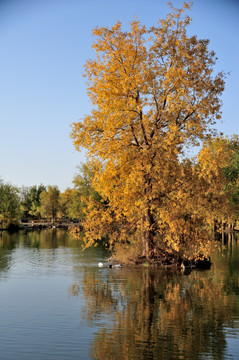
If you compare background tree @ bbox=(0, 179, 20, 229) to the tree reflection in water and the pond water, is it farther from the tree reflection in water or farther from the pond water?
the tree reflection in water

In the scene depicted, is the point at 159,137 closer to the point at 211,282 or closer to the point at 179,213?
the point at 179,213

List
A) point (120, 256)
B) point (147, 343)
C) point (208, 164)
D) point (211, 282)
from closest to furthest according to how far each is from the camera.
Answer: point (147, 343) → point (211, 282) → point (208, 164) → point (120, 256)

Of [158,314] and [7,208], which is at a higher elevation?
[7,208]

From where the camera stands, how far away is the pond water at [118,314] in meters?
13.1

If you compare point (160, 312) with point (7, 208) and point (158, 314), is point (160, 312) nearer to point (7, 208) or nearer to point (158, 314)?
point (158, 314)

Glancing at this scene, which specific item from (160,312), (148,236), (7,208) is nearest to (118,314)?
(160,312)

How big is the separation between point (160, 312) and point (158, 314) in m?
0.33

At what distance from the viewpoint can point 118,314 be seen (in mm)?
17453

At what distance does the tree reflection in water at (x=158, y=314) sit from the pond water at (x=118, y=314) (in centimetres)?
3

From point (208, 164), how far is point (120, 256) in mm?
10143

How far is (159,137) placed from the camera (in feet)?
97.1

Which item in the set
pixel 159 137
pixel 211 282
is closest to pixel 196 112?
pixel 159 137

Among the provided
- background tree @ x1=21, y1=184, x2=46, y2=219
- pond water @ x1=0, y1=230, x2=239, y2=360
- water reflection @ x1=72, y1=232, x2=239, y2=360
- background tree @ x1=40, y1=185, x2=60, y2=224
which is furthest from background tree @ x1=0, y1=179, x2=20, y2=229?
water reflection @ x1=72, y1=232, x2=239, y2=360

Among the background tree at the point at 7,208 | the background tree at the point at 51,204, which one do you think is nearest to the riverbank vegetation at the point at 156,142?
the background tree at the point at 7,208
